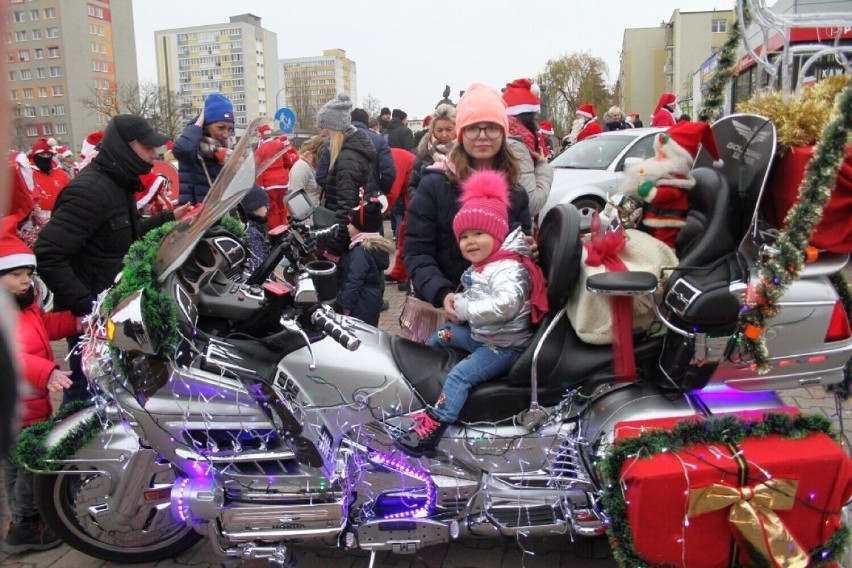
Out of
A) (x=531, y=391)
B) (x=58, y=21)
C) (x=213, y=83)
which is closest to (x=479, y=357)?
(x=531, y=391)

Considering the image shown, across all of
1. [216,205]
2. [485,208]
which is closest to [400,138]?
[485,208]

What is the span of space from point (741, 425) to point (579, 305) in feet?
2.35

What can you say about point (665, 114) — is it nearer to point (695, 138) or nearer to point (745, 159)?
point (695, 138)

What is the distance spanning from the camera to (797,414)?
2363 millimetres

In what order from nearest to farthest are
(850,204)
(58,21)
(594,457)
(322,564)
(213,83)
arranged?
(58,21) → (850,204) → (594,457) → (322,564) → (213,83)

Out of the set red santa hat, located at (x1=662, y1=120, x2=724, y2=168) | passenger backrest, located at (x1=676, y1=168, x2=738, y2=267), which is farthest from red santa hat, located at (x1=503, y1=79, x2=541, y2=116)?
passenger backrest, located at (x1=676, y1=168, x2=738, y2=267)

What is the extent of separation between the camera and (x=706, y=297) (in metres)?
2.24

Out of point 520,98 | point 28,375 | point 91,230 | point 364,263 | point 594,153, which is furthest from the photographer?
point 594,153

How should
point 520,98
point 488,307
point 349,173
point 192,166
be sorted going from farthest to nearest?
point 192,166 < point 349,173 < point 520,98 < point 488,307

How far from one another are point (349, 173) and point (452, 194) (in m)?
1.94

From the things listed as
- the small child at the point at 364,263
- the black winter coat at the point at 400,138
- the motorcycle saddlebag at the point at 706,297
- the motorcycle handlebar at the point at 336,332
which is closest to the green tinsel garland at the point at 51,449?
the motorcycle handlebar at the point at 336,332

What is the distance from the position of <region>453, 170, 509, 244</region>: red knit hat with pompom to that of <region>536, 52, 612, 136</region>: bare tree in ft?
186

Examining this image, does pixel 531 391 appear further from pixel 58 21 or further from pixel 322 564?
pixel 58 21

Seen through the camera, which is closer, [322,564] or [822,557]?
[822,557]
